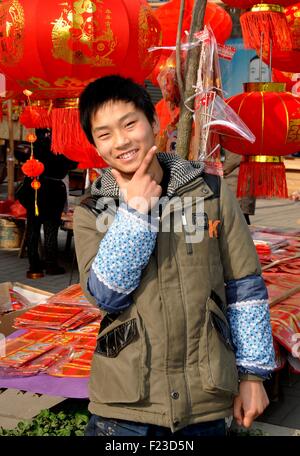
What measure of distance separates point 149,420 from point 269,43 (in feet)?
12.7

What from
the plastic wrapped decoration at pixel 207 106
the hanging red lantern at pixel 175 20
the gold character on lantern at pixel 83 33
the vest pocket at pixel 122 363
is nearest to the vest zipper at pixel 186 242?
the vest pocket at pixel 122 363

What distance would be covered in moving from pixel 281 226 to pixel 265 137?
7628 millimetres

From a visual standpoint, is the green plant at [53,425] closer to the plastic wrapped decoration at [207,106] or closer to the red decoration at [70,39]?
the plastic wrapped decoration at [207,106]

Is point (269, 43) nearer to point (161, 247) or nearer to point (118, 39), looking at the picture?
point (118, 39)

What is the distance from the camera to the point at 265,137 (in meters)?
4.67

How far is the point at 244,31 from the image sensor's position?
5.07 meters

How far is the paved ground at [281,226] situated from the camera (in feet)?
14.7

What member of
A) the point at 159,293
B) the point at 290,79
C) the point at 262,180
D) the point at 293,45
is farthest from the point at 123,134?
the point at 290,79

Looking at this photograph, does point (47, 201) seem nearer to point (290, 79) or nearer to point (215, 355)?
point (290, 79)

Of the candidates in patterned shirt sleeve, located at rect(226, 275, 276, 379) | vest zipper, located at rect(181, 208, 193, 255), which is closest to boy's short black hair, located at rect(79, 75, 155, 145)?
vest zipper, located at rect(181, 208, 193, 255)

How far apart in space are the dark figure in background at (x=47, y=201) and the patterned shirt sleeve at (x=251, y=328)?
5879 millimetres

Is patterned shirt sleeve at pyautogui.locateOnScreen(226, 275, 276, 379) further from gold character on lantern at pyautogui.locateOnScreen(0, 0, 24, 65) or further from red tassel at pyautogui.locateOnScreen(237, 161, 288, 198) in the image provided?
gold character on lantern at pyautogui.locateOnScreen(0, 0, 24, 65)

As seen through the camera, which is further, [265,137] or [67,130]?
[67,130]

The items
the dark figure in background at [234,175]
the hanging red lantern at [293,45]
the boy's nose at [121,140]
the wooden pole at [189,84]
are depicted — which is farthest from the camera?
the dark figure in background at [234,175]
